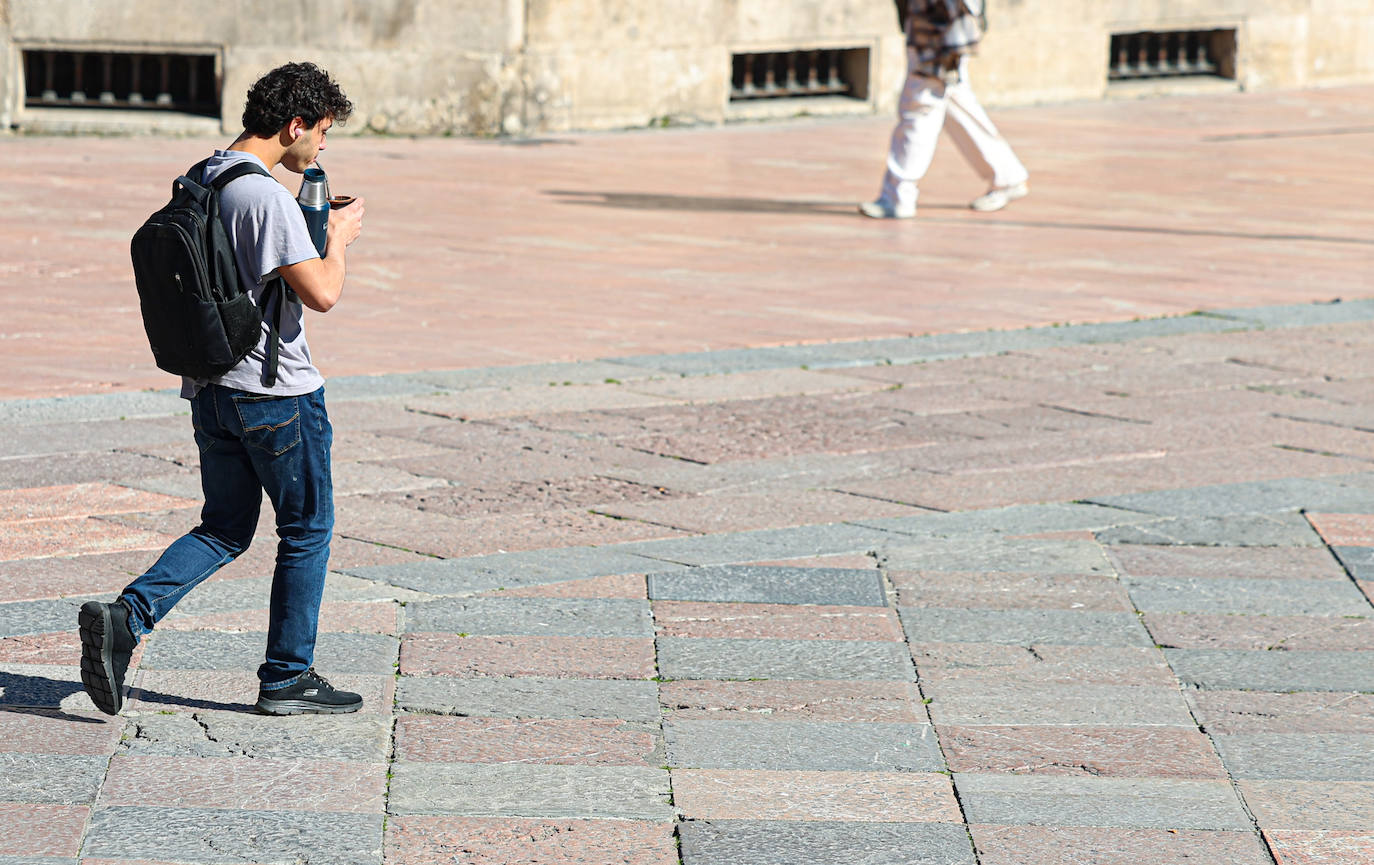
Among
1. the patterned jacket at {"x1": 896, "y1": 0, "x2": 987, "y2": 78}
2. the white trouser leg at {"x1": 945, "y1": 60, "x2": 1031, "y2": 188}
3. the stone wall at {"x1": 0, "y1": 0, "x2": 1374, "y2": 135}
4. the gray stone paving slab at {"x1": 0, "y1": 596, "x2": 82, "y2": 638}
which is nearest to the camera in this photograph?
the gray stone paving slab at {"x1": 0, "y1": 596, "x2": 82, "y2": 638}

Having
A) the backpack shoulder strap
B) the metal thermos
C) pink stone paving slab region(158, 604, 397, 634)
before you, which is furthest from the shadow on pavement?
the backpack shoulder strap

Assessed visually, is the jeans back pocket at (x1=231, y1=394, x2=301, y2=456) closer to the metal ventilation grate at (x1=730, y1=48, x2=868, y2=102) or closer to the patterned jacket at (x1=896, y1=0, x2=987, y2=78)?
the patterned jacket at (x1=896, y1=0, x2=987, y2=78)

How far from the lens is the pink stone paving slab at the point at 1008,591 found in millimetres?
4984

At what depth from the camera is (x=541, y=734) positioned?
13.2 feet

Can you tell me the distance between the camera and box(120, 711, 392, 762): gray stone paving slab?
3879mm

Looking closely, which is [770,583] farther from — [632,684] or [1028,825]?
[1028,825]

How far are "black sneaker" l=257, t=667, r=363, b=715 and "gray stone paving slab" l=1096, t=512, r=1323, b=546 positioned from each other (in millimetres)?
2393

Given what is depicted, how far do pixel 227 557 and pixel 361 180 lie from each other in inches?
350

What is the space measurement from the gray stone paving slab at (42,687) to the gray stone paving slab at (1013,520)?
90.3 inches

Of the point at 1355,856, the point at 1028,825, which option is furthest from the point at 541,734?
the point at 1355,856

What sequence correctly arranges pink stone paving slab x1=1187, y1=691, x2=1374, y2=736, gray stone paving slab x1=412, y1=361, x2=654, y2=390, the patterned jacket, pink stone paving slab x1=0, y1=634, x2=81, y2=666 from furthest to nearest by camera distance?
the patterned jacket
gray stone paving slab x1=412, y1=361, x2=654, y2=390
pink stone paving slab x1=0, y1=634, x2=81, y2=666
pink stone paving slab x1=1187, y1=691, x2=1374, y2=736

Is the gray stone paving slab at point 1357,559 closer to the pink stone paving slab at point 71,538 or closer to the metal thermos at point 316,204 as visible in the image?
the metal thermos at point 316,204

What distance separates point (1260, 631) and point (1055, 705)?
78cm

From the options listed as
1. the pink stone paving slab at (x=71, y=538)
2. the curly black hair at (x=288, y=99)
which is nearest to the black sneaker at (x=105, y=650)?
the curly black hair at (x=288, y=99)
